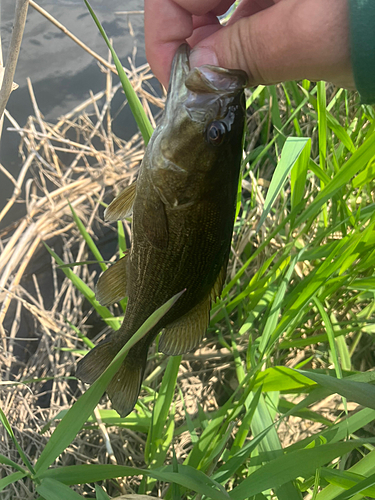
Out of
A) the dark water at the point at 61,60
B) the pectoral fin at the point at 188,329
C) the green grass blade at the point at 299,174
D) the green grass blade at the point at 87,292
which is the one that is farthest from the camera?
the dark water at the point at 61,60

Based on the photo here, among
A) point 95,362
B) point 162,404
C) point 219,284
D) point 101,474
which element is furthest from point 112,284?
point 101,474

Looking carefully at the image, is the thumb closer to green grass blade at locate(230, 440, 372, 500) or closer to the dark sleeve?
the dark sleeve

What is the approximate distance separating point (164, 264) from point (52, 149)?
168cm

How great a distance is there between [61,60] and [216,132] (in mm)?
2418

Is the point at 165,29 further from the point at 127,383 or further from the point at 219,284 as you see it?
the point at 127,383

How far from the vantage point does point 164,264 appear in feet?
3.71

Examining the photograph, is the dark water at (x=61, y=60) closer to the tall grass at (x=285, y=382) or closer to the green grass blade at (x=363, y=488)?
the tall grass at (x=285, y=382)

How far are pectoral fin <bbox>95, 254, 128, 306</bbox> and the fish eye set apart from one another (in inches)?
20.0

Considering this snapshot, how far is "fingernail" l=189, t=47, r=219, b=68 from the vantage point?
1.04m

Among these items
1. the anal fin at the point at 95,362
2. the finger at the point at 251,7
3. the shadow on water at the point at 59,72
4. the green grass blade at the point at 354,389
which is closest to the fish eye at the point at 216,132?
the finger at the point at 251,7

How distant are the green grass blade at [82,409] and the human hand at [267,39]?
25.5 inches

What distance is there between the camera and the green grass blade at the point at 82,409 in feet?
2.30

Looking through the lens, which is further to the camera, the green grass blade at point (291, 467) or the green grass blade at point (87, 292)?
the green grass blade at point (87, 292)

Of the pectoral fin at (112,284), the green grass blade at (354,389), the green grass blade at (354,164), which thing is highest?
the green grass blade at (354,164)
